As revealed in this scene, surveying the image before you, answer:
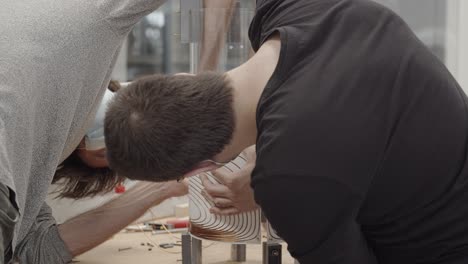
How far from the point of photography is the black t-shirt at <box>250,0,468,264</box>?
0.92 meters

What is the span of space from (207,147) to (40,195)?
1.39 ft

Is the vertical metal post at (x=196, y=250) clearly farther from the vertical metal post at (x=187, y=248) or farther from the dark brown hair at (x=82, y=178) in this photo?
the dark brown hair at (x=82, y=178)

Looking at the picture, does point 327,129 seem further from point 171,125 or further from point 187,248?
point 187,248

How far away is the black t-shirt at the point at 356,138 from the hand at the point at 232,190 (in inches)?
13.5

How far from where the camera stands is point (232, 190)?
1.38 m

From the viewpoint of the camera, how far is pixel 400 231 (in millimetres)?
1065

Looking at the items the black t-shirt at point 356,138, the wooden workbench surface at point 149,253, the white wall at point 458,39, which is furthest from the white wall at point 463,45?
the black t-shirt at point 356,138

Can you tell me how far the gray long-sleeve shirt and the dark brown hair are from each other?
1.17ft

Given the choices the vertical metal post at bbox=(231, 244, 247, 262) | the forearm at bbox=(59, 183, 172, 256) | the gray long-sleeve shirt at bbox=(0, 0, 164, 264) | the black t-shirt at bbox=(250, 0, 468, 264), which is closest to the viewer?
the black t-shirt at bbox=(250, 0, 468, 264)

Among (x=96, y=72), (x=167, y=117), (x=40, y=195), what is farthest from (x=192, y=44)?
(x=167, y=117)

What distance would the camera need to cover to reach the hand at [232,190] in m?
1.35

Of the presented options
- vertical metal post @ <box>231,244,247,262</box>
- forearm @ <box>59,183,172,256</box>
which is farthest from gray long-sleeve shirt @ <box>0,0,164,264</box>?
vertical metal post @ <box>231,244,247,262</box>

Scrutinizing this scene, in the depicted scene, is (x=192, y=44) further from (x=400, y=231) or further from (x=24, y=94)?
(x=400, y=231)

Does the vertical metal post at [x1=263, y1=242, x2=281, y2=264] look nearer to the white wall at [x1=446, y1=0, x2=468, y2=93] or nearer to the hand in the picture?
the hand
